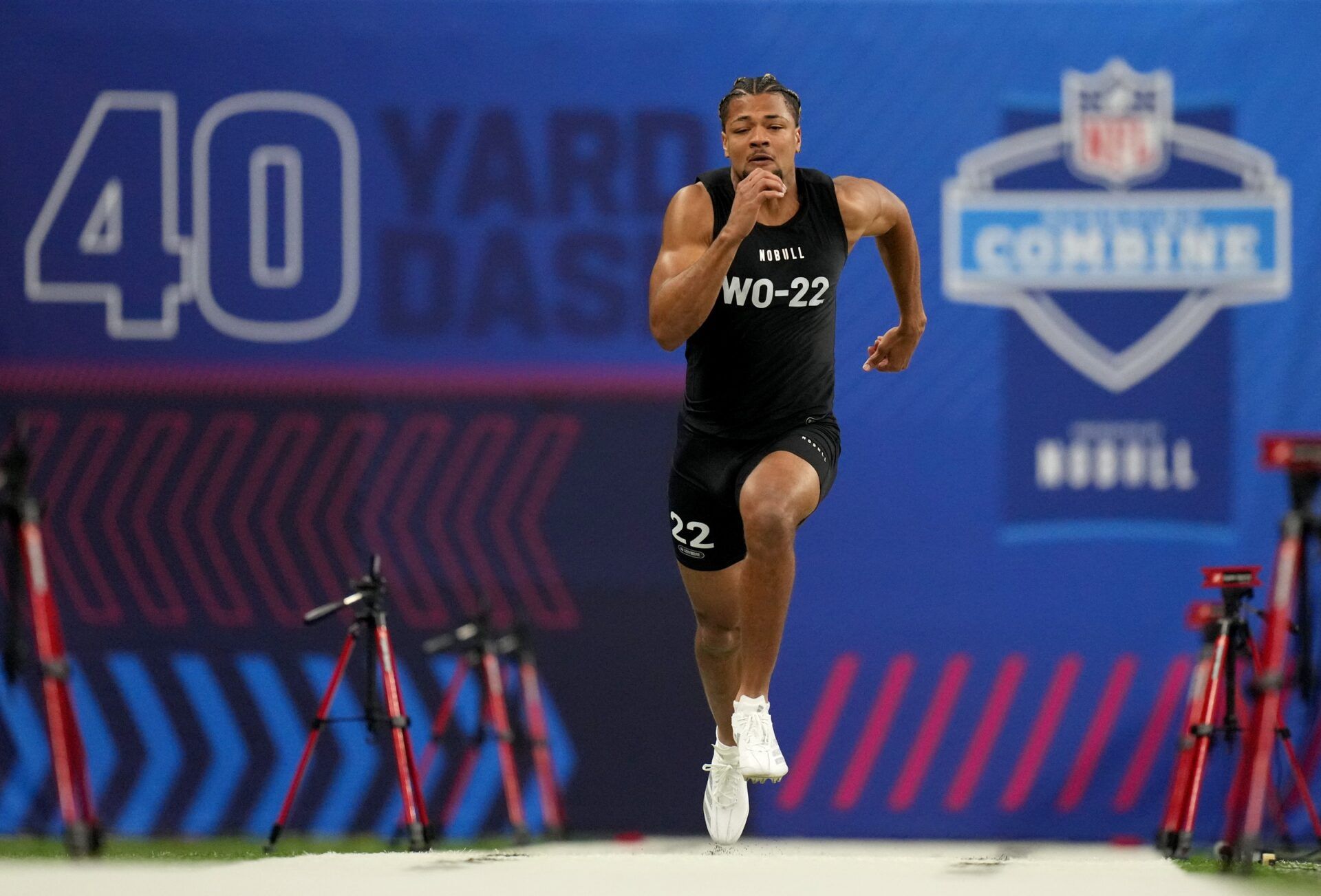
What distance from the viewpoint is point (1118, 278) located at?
830 centimetres

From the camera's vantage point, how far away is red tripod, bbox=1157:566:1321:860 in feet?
22.2

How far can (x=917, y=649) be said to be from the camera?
8.29 meters

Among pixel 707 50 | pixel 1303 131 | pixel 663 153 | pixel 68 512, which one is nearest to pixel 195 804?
pixel 68 512

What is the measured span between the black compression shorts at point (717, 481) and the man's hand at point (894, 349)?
31cm

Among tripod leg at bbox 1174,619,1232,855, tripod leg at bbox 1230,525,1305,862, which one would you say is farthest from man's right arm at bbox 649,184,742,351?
tripod leg at bbox 1174,619,1232,855

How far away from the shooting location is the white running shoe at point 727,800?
5117mm

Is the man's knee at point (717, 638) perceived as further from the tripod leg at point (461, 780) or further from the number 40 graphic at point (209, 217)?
the number 40 graphic at point (209, 217)

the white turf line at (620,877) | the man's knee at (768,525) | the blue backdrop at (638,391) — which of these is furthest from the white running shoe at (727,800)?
the blue backdrop at (638,391)

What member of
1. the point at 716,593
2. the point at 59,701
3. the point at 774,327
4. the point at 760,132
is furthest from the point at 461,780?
the point at 760,132

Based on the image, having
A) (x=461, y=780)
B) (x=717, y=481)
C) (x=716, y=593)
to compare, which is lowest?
(x=461, y=780)

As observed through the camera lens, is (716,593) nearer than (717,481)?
No

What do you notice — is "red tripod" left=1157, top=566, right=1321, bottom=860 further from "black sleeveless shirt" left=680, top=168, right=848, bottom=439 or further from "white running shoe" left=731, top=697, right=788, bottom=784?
"black sleeveless shirt" left=680, top=168, right=848, bottom=439

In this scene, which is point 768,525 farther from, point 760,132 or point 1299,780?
point 1299,780

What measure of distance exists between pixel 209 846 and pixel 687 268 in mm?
4823
